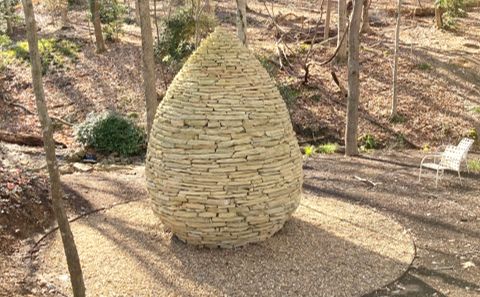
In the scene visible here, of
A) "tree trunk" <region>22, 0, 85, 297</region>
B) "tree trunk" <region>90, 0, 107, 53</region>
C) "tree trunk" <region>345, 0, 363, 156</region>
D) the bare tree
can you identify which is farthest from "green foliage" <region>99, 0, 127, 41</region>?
"tree trunk" <region>22, 0, 85, 297</region>

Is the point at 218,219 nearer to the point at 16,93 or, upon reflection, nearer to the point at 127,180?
the point at 127,180

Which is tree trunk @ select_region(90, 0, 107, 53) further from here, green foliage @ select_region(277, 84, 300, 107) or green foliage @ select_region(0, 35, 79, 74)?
green foliage @ select_region(277, 84, 300, 107)

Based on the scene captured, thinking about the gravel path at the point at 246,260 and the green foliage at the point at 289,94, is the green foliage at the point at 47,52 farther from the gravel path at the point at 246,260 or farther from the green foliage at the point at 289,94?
the gravel path at the point at 246,260

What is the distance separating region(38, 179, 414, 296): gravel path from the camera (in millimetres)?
6188

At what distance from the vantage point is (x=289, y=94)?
16906 mm

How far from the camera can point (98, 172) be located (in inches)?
436

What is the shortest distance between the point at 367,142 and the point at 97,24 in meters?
12.2

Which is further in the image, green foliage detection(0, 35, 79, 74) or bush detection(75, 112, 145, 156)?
green foliage detection(0, 35, 79, 74)

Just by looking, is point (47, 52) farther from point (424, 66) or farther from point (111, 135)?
point (424, 66)

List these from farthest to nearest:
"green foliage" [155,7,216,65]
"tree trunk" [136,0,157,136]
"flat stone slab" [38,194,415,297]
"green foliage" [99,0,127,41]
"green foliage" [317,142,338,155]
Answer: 1. "green foliage" [99,0,127,41]
2. "green foliage" [155,7,216,65]
3. "green foliage" [317,142,338,155]
4. "tree trunk" [136,0,157,136]
5. "flat stone slab" [38,194,415,297]

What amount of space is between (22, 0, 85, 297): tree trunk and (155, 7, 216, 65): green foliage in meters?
13.8

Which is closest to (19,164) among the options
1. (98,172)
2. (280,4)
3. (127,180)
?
(98,172)

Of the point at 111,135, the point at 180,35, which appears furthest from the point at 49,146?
the point at 180,35

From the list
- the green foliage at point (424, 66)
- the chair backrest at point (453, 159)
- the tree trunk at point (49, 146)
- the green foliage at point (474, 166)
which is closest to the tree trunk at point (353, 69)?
the green foliage at point (474, 166)
